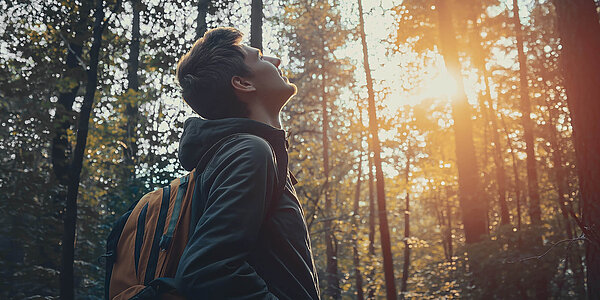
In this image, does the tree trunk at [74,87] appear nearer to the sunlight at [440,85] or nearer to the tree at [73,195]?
the tree at [73,195]

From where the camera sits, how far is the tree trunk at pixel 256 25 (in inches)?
260

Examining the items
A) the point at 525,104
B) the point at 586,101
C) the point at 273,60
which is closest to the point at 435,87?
the point at 525,104

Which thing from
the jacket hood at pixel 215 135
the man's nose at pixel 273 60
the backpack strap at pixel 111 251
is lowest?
the backpack strap at pixel 111 251

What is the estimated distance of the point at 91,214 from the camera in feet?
31.7

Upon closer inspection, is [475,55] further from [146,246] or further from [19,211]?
[146,246]

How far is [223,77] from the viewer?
75.5 inches

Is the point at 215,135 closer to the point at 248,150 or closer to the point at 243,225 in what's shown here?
the point at 248,150

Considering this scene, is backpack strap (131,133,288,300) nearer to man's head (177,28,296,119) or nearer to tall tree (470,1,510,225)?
man's head (177,28,296,119)

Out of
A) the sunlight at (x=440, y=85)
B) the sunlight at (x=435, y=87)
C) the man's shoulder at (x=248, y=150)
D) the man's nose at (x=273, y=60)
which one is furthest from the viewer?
the sunlight at (x=435, y=87)

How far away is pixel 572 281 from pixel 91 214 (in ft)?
38.2

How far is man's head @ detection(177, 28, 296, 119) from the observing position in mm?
1912

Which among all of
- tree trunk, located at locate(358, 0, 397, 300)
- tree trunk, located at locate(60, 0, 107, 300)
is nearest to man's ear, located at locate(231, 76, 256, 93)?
tree trunk, located at locate(60, 0, 107, 300)

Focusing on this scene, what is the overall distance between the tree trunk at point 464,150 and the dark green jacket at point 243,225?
1112 cm

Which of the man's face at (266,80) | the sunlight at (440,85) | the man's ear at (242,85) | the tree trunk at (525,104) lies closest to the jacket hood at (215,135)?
the man's ear at (242,85)
